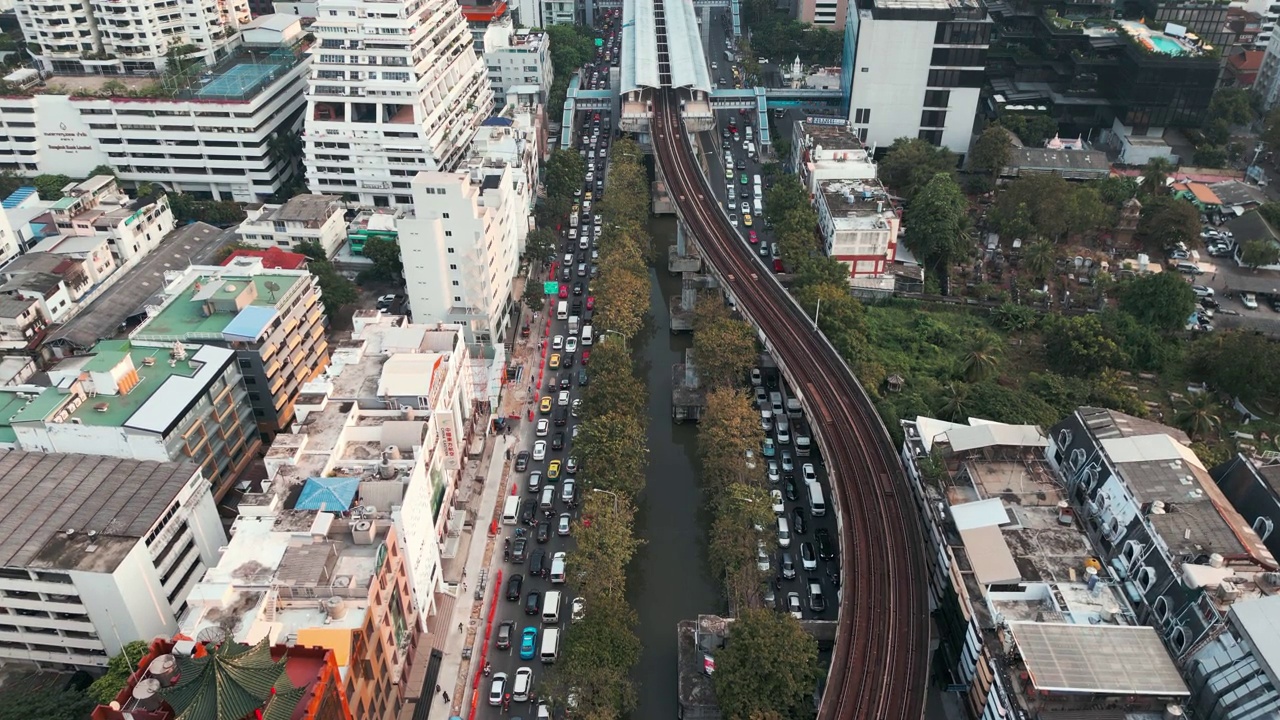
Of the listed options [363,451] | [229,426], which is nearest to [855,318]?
[363,451]

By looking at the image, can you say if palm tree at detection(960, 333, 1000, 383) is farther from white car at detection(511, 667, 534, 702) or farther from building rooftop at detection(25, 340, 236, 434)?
building rooftop at detection(25, 340, 236, 434)

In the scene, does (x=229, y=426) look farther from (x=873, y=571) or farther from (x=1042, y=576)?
(x=1042, y=576)

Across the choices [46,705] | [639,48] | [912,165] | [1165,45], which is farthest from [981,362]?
[639,48]

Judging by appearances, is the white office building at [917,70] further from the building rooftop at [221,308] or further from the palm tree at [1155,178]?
the building rooftop at [221,308]

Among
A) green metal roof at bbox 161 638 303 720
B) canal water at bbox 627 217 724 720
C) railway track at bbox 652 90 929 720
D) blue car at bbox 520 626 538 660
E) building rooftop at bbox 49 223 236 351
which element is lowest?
canal water at bbox 627 217 724 720

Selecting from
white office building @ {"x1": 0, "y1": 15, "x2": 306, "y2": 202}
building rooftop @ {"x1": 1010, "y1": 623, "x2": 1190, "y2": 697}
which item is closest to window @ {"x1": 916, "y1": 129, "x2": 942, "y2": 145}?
building rooftop @ {"x1": 1010, "y1": 623, "x2": 1190, "y2": 697}

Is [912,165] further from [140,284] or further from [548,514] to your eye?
[140,284]
